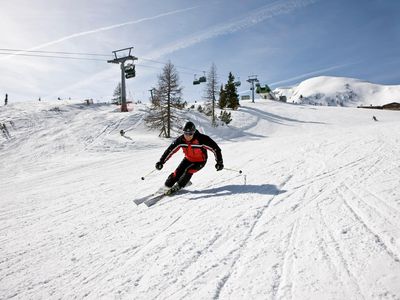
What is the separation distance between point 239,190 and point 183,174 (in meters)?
1.34

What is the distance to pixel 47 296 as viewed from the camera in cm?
274

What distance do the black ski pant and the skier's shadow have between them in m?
0.34

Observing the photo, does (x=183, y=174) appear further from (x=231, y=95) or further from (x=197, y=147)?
(x=231, y=95)

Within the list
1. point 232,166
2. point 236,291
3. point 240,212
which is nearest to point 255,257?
point 236,291

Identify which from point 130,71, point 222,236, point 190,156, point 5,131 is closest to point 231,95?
point 130,71

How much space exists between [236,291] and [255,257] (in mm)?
590

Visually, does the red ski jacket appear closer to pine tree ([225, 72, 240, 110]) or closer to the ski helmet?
the ski helmet

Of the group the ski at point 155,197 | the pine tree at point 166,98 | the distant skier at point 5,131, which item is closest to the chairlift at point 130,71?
the pine tree at point 166,98

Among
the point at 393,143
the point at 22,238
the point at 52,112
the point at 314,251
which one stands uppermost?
the point at 52,112

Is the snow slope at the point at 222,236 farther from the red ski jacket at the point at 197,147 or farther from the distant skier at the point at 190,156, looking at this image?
the red ski jacket at the point at 197,147

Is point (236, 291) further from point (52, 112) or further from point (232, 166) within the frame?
point (52, 112)

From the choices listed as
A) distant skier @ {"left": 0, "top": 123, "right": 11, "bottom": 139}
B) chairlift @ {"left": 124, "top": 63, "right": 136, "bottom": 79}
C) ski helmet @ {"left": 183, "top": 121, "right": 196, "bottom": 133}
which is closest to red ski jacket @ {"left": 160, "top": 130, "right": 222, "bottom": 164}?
ski helmet @ {"left": 183, "top": 121, "right": 196, "bottom": 133}

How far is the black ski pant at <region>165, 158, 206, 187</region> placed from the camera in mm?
6352

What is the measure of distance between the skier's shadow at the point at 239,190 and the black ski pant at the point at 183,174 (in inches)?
13.5
